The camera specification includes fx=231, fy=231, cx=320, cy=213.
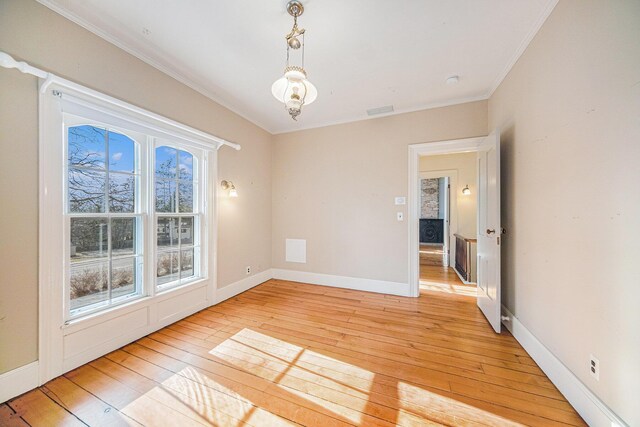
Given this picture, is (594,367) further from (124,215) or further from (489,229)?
(124,215)

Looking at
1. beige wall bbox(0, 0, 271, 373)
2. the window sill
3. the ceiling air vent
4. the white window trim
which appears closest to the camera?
beige wall bbox(0, 0, 271, 373)

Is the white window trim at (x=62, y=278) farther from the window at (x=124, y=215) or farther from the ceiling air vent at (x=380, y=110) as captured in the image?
the ceiling air vent at (x=380, y=110)

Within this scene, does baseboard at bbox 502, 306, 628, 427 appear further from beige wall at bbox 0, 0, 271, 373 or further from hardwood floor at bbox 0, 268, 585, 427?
beige wall at bbox 0, 0, 271, 373

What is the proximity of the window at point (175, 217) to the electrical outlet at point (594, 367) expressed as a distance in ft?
11.7

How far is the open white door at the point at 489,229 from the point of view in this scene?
238 cm

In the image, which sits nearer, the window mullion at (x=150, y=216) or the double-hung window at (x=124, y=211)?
the double-hung window at (x=124, y=211)

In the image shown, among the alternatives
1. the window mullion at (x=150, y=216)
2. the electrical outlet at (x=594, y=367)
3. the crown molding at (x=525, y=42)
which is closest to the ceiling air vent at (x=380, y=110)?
the crown molding at (x=525, y=42)

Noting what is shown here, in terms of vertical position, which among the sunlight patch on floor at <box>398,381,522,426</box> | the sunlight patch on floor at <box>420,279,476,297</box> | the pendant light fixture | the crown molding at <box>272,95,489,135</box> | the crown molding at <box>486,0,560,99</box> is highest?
the crown molding at <box>272,95,489,135</box>

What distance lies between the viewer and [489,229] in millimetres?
2576

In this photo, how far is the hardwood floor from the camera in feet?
4.69

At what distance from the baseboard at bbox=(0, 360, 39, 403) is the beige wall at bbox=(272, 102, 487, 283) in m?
3.04

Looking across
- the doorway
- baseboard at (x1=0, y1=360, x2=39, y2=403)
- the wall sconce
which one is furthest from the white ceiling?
baseboard at (x1=0, y1=360, x2=39, y2=403)

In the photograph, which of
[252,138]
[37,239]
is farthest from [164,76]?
[37,239]

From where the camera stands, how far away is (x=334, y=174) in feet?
13.0
